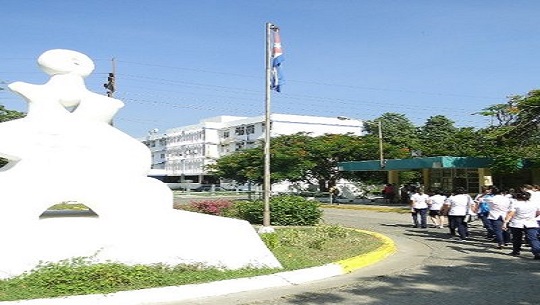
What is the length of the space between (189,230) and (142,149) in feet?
5.42

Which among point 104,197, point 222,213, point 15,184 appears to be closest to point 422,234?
point 222,213

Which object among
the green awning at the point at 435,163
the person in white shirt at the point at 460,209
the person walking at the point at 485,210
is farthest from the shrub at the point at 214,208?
the green awning at the point at 435,163

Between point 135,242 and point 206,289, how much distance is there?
1.73m

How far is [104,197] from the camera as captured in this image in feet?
29.6

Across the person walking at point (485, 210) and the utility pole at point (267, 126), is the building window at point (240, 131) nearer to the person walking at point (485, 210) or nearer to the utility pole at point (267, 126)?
the utility pole at point (267, 126)

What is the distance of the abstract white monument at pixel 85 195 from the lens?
830 cm

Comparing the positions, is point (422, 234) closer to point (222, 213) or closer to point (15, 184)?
point (222, 213)

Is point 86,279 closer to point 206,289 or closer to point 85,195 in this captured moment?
point 206,289

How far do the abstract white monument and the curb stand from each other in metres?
0.79

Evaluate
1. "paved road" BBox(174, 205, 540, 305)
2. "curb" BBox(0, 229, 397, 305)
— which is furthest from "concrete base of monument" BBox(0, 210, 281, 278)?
"paved road" BBox(174, 205, 540, 305)

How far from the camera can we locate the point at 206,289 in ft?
25.5

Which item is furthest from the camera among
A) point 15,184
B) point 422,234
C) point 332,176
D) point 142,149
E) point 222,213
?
point 332,176

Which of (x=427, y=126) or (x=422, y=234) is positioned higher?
(x=427, y=126)

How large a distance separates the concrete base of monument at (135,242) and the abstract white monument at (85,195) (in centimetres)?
1
